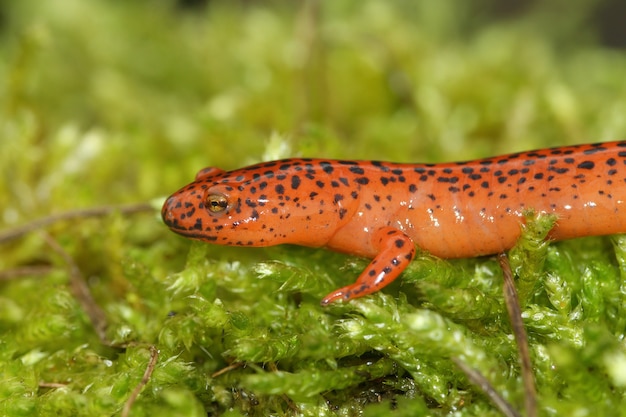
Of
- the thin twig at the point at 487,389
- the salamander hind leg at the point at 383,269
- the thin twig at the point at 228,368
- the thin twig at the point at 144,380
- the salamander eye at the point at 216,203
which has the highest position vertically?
the salamander eye at the point at 216,203

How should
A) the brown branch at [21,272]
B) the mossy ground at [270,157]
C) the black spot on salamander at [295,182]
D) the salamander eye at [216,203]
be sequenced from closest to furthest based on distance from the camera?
the mossy ground at [270,157], the salamander eye at [216,203], the black spot on salamander at [295,182], the brown branch at [21,272]

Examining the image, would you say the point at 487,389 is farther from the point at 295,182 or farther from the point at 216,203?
the point at 216,203

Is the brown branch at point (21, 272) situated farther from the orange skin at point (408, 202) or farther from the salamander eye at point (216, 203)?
the salamander eye at point (216, 203)

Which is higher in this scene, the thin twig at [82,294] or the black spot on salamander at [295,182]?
the black spot on salamander at [295,182]

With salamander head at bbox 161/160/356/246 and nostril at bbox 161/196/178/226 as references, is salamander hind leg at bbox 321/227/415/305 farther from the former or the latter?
nostril at bbox 161/196/178/226

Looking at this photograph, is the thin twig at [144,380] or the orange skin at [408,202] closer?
the thin twig at [144,380]

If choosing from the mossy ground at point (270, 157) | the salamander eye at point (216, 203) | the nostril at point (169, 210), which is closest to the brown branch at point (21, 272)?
the mossy ground at point (270, 157)
